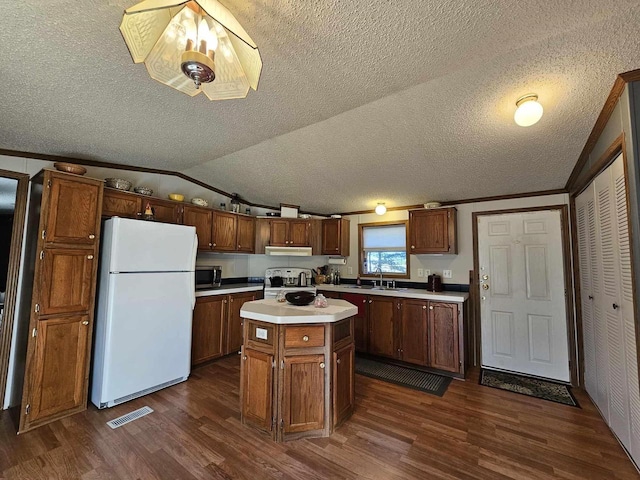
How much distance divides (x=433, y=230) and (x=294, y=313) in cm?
246

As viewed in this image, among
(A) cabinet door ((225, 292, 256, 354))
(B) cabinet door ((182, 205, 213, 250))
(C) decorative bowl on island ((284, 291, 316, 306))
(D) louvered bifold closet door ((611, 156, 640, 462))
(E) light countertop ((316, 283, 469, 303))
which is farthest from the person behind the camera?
(A) cabinet door ((225, 292, 256, 354))

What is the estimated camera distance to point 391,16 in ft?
4.45

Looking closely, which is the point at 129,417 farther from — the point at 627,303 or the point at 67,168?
the point at 627,303

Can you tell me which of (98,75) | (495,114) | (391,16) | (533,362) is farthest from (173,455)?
(533,362)

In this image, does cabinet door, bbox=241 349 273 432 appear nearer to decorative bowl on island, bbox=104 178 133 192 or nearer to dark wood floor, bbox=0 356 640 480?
dark wood floor, bbox=0 356 640 480

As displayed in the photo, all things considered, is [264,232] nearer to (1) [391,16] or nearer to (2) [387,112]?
(2) [387,112]

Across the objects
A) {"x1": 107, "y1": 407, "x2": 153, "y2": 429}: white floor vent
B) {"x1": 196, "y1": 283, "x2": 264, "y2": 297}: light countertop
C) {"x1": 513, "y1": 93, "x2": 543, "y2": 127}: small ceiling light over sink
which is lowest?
{"x1": 107, "y1": 407, "x2": 153, "y2": 429}: white floor vent

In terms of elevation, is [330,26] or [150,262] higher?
[330,26]

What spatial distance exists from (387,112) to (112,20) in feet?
5.99

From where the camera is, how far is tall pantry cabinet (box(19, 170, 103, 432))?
7.41 ft

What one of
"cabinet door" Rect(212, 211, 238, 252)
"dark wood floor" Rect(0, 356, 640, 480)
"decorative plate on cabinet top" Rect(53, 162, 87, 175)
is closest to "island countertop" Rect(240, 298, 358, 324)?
"dark wood floor" Rect(0, 356, 640, 480)

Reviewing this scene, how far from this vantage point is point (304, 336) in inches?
84.1

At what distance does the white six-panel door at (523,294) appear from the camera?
3207 millimetres

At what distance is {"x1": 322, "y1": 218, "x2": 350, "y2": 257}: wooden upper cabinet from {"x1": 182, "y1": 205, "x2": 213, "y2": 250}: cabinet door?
71.3 inches
